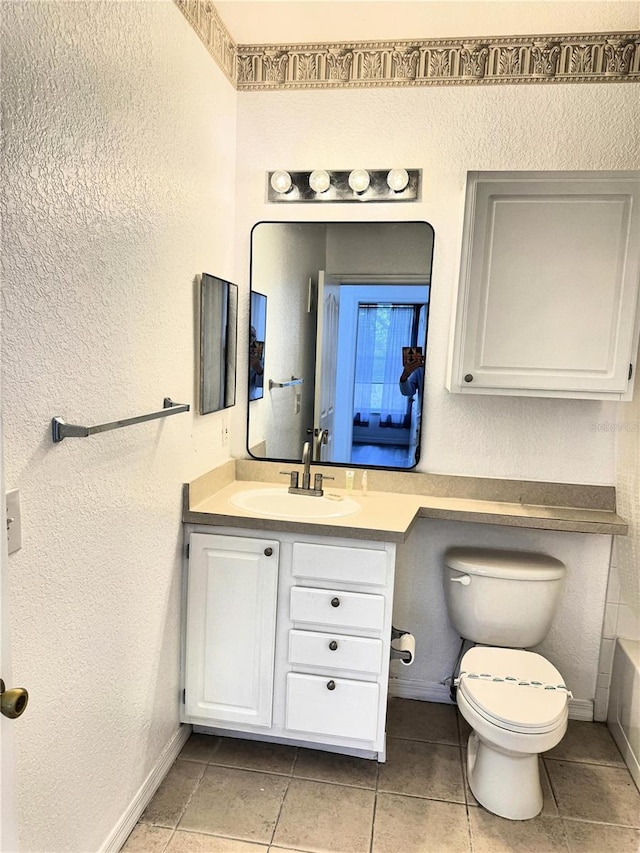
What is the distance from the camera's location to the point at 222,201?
91.0 inches

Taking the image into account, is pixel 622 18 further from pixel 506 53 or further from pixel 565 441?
pixel 565 441

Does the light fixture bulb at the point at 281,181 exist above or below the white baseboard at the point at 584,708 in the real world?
above

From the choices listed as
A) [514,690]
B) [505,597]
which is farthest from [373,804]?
[505,597]

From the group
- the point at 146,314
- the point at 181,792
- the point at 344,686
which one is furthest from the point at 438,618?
the point at 146,314

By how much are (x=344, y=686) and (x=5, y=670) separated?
1.34 m

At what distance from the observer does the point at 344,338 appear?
2434mm

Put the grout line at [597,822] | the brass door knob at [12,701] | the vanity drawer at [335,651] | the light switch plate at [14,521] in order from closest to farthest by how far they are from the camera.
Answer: the brass door knob at [12,701]
the light switch plate at [14,521]
the grout line at [597,822]
the vanity drawer at [335,651]

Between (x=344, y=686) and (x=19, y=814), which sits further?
(x=344, y=686)

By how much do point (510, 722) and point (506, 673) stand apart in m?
0.23

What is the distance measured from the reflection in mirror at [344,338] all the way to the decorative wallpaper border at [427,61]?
21.0 inches

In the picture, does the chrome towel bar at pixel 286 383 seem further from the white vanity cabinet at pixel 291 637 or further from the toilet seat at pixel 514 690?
the toilet seat at pixel 514 690

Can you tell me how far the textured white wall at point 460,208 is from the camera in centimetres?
222

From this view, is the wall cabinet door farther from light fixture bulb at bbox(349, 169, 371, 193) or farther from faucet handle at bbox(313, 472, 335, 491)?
light fixture bulb at bbox(349, 169, 371, 193)

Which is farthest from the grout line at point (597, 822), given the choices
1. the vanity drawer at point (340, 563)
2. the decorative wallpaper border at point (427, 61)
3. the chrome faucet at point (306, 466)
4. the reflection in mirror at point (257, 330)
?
the decorative wallpaper border at point (427, 61)
